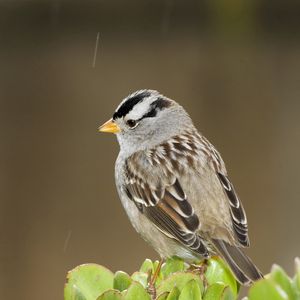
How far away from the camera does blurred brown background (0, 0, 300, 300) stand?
539 cm

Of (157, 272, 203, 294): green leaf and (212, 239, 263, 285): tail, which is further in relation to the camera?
(212, 239, 263, 285): tail

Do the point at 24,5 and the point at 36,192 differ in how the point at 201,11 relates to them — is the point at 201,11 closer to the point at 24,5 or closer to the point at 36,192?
the point at 24,5

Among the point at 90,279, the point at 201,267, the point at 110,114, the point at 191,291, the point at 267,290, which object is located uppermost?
the point at 267,290

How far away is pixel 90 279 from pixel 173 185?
116 centimetres

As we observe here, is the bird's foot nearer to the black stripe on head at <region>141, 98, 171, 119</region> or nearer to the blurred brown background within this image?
the black stripe on head at <region>141, 98, 171, 119</region>

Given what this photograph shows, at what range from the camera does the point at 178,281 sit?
278 centimetres

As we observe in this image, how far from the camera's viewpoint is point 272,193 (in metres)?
5.69

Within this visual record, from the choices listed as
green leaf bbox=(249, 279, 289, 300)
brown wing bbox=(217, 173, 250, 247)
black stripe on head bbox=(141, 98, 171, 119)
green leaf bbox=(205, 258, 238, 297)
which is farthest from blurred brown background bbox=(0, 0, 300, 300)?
green leaf bbox=(249, 279, 289, 300)

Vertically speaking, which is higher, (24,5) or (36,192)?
(24,5)

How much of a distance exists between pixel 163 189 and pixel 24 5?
5.21 feet

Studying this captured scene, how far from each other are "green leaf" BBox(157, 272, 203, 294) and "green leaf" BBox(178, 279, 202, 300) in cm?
9

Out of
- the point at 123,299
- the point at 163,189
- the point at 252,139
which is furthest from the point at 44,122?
the point at 123,299

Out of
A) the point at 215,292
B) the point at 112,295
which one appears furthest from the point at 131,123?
the point at 112,295

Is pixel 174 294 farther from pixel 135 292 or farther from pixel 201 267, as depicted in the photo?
pixel 201 267
